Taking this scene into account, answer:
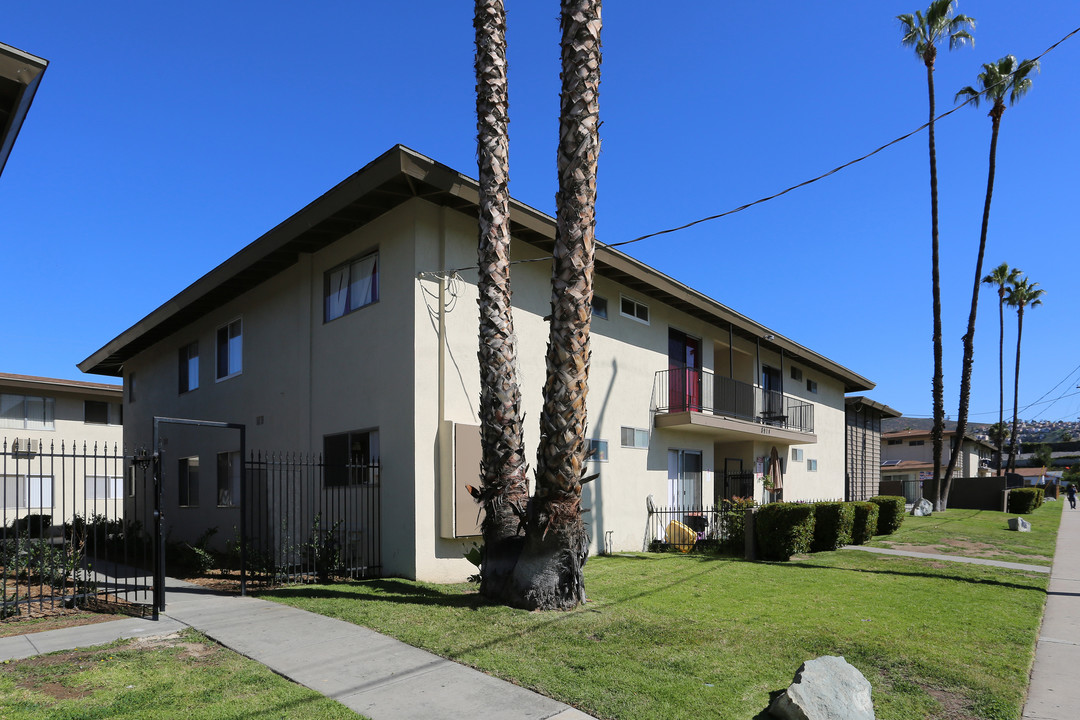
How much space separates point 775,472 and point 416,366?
16.2 m

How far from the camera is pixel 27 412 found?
2712 cm

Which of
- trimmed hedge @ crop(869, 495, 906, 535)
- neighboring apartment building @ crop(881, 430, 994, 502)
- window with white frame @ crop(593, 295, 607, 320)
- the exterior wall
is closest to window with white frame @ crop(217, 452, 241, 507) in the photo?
the exterior wall

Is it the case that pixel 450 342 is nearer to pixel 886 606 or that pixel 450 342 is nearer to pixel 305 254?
pixel 305 254

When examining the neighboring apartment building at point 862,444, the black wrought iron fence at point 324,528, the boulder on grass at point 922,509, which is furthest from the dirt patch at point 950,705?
the neighboring apartment building at point 862,444

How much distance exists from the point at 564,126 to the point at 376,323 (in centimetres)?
506

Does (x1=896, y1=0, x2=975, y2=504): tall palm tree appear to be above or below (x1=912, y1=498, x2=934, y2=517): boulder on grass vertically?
above

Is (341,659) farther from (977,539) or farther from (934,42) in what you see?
(934,42)

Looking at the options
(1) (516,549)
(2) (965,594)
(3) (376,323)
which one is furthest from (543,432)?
(2) (965,594)

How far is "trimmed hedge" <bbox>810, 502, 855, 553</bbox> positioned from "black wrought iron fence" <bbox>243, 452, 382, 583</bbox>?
30.5 ft

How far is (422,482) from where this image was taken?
11.7 m

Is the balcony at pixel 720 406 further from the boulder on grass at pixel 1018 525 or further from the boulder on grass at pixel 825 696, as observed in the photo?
the boulder on grass at pixel 825 696

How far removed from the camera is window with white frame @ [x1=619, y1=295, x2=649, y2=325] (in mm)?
17145

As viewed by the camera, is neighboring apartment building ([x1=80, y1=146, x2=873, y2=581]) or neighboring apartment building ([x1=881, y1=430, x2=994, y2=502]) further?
neighboring apartment building ([x1=881, y1=430, x2=994, y2=502])

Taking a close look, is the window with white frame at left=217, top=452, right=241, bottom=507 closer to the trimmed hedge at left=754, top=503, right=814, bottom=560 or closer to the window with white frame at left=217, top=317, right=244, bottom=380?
the window with white frame at left=217, top=317, right=244, bottom=380
